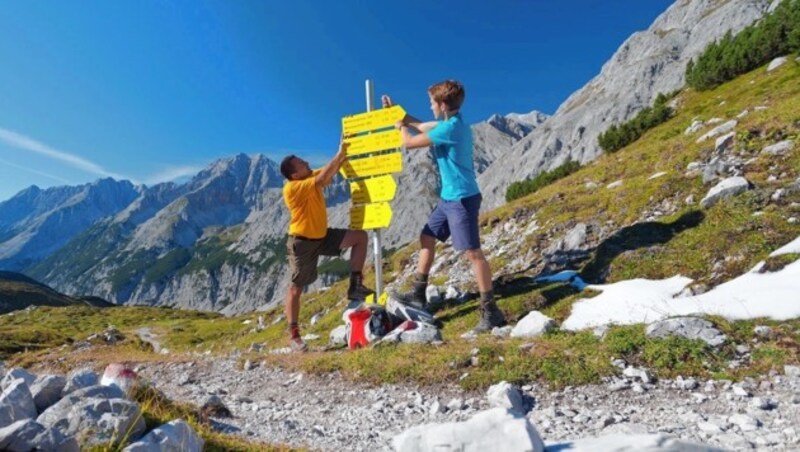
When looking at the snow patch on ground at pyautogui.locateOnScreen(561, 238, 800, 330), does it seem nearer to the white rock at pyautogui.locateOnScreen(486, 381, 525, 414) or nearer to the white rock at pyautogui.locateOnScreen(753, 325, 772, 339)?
the white rock at pyautogui.locateOnScreen(753, 325, 772, 339)

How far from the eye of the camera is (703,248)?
1025 cm

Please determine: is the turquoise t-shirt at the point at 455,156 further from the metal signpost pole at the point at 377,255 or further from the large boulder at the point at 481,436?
the large boulder at the point at 481,436

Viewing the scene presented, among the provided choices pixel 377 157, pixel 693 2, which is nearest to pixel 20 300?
pixel 377 157

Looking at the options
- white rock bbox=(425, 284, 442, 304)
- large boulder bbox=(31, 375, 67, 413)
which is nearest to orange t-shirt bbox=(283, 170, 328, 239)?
white rock bbox=(425, 284, 442, 304)

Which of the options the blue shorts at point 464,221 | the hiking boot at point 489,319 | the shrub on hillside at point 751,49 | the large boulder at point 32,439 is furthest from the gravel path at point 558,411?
the shrub on hillside at point 751,49

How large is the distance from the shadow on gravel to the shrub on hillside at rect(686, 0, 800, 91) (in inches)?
1343

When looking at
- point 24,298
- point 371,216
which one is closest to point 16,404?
point 371,216

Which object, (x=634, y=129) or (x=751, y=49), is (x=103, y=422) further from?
(x=751, y=49)

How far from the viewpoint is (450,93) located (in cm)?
920

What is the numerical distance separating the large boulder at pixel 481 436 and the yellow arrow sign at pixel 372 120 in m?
8.20

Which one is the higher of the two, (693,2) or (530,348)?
(693,2)

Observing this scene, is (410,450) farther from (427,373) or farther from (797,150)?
(797,150)

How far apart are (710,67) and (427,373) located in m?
49.7

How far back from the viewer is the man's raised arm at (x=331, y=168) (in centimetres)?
1052
